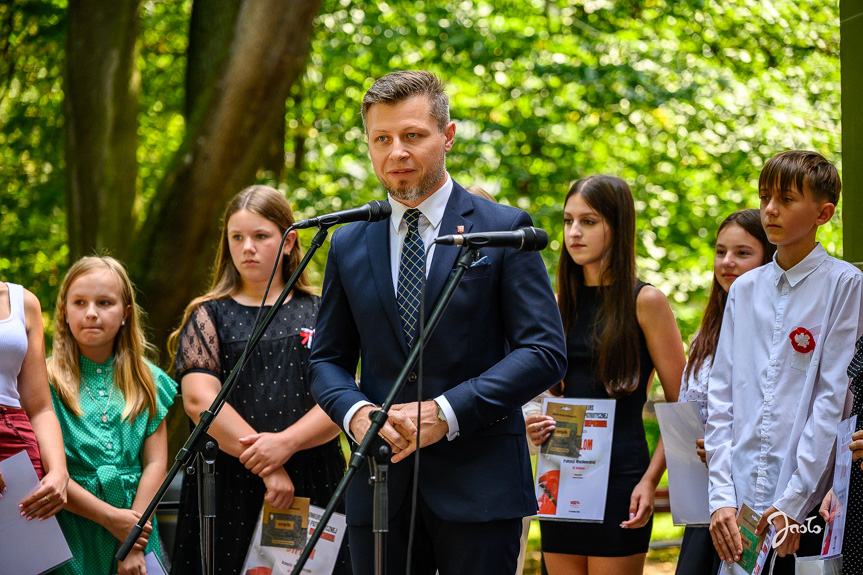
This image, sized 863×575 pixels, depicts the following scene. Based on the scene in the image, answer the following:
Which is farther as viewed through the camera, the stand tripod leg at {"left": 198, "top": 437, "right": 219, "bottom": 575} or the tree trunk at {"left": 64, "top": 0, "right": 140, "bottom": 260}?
the tree trunk at {"left": 64, "top": 0, "right": 140, "bottom": 260}

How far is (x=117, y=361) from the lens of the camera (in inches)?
139

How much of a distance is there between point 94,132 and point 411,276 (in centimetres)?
489

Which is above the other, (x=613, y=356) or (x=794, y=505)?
(x=613, y=356)

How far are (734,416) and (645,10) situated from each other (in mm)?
6678

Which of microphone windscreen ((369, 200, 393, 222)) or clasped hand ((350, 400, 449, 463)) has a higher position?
microphone windscreen ((369, 200, 393, 222))

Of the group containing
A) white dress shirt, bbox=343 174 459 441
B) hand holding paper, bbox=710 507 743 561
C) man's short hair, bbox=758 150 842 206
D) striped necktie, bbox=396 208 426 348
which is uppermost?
man's short hair, bbox=758 150 842 206

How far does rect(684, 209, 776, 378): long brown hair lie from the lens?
133 inches

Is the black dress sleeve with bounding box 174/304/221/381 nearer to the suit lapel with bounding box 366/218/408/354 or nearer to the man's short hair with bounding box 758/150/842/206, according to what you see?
the suit lapel with bounding box 366/218/408/354

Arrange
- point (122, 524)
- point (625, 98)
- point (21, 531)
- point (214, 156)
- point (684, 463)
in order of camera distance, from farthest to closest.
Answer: point (625, 98) → point (214, 156) → point (122, 524) → point (684, 463) → point (21, 531)

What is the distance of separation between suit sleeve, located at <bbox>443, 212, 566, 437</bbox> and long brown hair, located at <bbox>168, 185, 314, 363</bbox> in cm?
142

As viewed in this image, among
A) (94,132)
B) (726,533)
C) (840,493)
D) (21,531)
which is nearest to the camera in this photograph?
(840,493)

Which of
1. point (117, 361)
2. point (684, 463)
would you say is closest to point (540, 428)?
point (684, 463)

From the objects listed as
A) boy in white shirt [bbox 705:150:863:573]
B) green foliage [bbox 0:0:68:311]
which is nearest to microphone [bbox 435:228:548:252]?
boy in white shirt [bbox 705:150:863:573]

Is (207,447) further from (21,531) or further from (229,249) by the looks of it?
(229,249)
